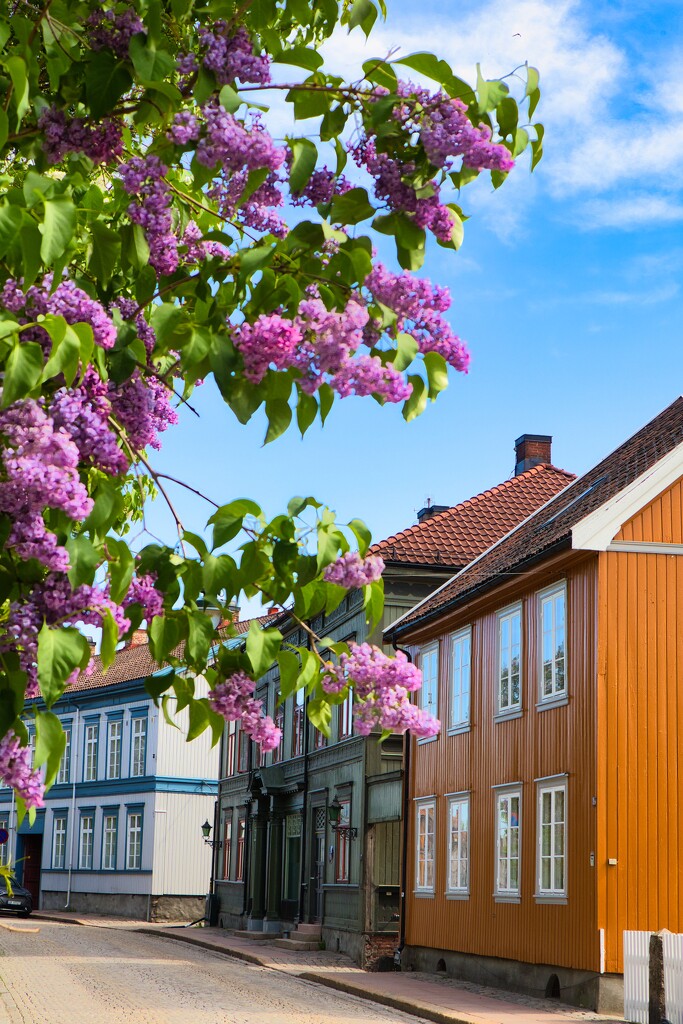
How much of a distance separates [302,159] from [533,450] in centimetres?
2866

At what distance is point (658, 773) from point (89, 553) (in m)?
14.9

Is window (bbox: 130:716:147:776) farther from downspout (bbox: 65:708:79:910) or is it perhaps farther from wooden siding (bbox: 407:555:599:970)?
wooden siding (bbox: 407:555:599:970)

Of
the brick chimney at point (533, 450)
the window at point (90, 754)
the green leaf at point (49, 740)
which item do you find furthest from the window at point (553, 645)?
the window at point (90, 754)

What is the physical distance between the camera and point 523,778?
2003cm

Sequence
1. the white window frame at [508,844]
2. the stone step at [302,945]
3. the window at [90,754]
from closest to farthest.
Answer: the white window frame at [508,844], the stone step at [302,945], the window at [90,754]

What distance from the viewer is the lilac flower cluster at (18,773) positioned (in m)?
3.87

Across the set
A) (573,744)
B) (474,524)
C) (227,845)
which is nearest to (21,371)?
(573,744)

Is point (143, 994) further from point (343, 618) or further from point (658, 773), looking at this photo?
point (343, 618)

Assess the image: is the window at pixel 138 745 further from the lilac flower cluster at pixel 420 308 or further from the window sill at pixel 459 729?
the lilac flower cluster at pixel 420 308

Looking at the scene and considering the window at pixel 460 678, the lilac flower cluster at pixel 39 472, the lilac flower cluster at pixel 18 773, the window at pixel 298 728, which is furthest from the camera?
the window at pixel 298 728

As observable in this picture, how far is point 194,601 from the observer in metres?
4.19

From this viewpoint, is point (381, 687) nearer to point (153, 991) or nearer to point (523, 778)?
point (523, 778)

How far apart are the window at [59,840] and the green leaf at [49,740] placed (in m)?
49.7

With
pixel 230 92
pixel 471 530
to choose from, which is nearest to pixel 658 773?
pixel 471 530
